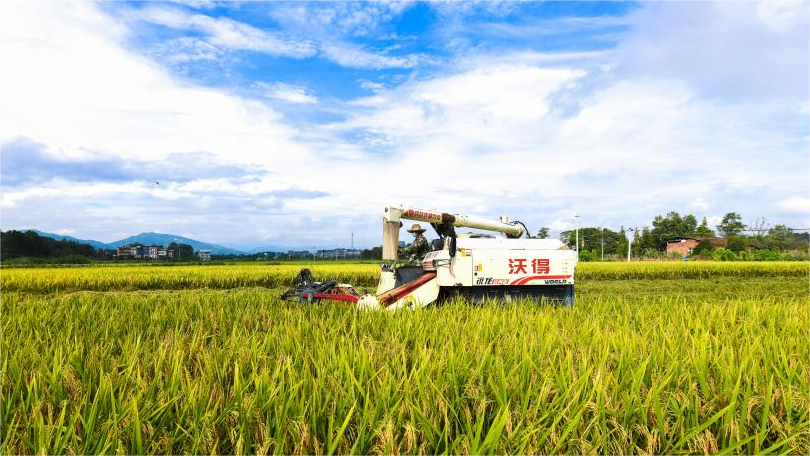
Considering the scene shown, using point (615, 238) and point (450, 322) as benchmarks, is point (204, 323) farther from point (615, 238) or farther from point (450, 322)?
point (615, 238)

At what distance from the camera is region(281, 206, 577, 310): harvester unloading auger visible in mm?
7664

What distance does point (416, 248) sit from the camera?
8719 mm

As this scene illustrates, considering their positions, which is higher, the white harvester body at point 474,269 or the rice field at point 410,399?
the white harvester body at point 474,269

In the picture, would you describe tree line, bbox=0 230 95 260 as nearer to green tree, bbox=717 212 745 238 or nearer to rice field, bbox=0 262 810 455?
rice field, bbox=0 262 810 455

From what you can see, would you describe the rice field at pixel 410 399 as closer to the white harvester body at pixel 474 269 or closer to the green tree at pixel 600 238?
the white harvester body at pixel 474 269

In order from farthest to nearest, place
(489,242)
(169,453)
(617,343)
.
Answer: (489,242), (617,343), (169,453)

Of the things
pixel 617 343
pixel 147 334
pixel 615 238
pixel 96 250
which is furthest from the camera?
pixel 615 238

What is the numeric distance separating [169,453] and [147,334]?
2.97 metres

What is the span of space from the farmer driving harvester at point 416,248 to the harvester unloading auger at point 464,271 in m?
0.25

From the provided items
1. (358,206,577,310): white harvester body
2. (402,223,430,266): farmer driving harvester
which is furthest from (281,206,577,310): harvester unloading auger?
(402,223,430,266): farmer driving harvester

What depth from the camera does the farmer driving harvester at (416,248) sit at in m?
8.70

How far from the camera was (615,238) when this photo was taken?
87.6 meters

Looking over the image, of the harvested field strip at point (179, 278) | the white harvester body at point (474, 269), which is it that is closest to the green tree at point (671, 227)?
the harvested field strip at point (179, 278)

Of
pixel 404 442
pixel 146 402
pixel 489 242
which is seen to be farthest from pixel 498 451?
pixel 489 242
